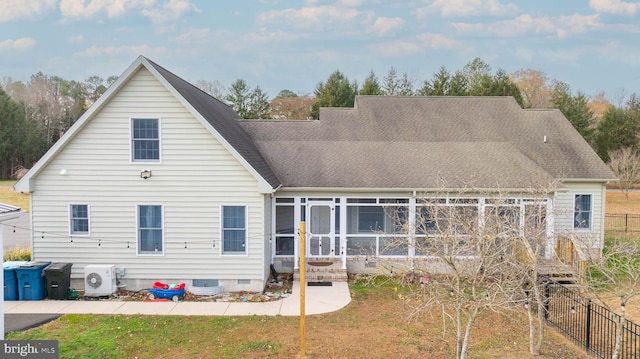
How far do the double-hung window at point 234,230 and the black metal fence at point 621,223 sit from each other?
2064cm

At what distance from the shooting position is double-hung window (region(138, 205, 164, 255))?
42.0ft

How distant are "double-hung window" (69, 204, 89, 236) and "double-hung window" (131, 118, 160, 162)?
2134mm

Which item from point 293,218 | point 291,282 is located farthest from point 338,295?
point 293,218

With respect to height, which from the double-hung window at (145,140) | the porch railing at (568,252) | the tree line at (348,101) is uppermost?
the tree line at (348,101)

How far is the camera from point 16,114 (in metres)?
49.5

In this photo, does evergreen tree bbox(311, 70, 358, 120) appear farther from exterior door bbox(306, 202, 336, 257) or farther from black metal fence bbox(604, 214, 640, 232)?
exterior door bbox(306, 202, 336, 257)

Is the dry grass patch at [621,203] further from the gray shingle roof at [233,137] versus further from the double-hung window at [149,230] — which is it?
the double-hung window at [149,230]

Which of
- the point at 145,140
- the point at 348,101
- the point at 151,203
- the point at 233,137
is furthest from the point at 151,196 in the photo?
the point at 348,101

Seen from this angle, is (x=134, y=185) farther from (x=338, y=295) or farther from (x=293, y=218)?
(x=338, y=295)

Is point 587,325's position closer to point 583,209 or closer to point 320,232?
point 320,232

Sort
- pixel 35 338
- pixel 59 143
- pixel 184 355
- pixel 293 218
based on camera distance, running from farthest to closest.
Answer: pixel 293 218, pixel 59 143, pixel 35 338, pixel 184 355

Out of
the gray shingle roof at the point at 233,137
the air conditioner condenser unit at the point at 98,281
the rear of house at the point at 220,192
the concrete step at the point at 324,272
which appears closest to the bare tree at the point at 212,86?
the rear of house at the point at 220,192

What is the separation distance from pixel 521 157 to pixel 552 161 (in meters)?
2.15

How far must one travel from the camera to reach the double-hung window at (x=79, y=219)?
1280 centimetres
